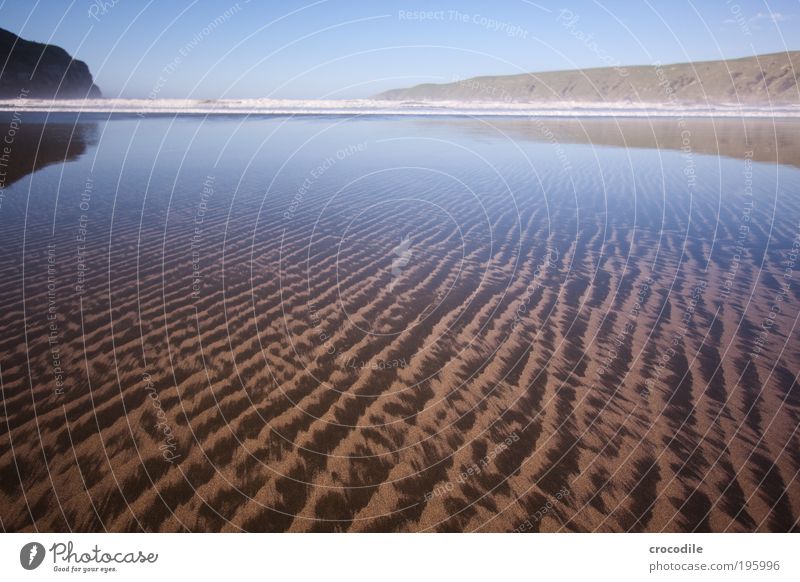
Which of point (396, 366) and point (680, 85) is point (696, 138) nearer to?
point (396, 366)

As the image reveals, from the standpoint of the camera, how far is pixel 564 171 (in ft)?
67.9

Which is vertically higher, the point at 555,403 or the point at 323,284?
the point at 323,284

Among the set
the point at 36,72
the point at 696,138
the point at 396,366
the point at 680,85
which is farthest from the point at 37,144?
the point at 680,85

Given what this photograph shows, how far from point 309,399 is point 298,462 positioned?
3.66 feet

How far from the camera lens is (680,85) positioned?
132 m

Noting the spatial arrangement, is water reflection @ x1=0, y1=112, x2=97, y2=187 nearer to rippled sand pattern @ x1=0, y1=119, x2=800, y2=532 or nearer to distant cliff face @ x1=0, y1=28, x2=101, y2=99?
rippled sand pattern @ x1=0, y1=119, x2=800, y2=532

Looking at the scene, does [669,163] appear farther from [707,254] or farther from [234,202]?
[234,202]

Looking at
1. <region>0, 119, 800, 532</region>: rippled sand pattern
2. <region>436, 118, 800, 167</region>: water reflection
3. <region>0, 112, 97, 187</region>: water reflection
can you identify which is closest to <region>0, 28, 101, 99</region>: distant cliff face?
<region>0, 112, 97, 187</region>: water reflection

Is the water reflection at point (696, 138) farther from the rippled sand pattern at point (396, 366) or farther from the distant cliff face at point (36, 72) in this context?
the distant cliff face at point (36, 72)

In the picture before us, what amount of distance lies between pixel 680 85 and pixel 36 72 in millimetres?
170698

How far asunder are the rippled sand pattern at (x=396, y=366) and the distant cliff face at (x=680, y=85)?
8100 cm

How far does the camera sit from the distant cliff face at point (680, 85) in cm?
10769
